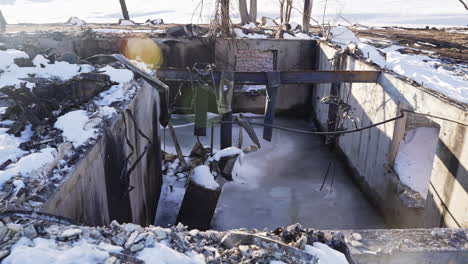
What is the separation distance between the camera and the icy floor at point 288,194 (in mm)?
7699

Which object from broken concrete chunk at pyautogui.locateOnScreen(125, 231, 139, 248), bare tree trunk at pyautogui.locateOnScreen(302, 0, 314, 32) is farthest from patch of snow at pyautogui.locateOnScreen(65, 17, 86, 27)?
broken concrete chunk at pyautogui.locateOnScreen(125, 231, 139, 248)

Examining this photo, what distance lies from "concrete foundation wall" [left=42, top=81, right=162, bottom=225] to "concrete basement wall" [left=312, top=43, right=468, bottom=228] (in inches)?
187

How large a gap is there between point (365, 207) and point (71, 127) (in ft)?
22.0

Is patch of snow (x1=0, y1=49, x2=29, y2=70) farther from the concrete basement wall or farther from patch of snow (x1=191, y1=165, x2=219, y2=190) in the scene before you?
the concrete basement wall

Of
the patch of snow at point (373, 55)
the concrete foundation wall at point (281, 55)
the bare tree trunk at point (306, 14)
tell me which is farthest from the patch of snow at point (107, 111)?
the bare tree trunk at point (306, 14)

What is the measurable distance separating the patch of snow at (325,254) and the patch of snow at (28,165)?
2283 mm

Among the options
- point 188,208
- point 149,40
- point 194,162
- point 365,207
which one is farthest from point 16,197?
point 149,40

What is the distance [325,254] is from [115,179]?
283 centimetres

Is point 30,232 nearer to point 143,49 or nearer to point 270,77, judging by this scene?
point 270,77

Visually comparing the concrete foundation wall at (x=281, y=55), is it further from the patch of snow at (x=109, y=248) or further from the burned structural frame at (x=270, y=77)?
the patch of snow at (x=109, y=248)

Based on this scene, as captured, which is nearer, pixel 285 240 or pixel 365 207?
pixel 285 240

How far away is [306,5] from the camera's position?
1802 centimetres

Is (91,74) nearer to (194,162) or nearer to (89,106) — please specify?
(89,106)

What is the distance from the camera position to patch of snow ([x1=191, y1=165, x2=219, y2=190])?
6121mm
